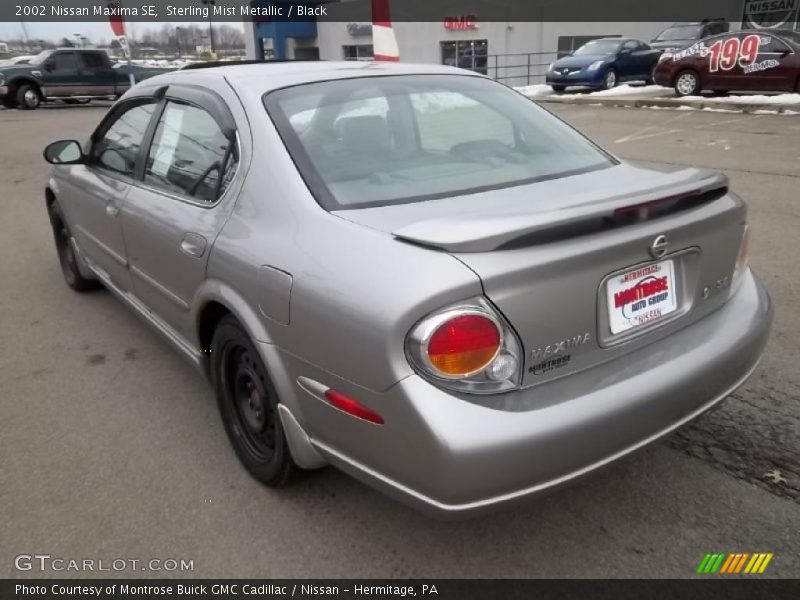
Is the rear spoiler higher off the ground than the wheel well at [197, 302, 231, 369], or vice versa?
the rear spoiler

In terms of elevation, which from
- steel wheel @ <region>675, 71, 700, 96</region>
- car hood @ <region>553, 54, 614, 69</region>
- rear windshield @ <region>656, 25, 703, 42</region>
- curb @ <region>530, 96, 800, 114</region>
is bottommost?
curb @ <region>530, 96, 800, 114</region>

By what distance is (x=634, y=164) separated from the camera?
9.39 ft

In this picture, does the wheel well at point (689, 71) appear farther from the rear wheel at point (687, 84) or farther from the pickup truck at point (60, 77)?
the pickup truck at point (60, 77)

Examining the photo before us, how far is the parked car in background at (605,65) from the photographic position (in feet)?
59.8

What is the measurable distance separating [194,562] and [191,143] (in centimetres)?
174

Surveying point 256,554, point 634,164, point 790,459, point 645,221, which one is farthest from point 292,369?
point 790,459

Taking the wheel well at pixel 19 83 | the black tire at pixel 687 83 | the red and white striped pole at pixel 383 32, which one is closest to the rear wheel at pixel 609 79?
the black tire at pixel 687 83

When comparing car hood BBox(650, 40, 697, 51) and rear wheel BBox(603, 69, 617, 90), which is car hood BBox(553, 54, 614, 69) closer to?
rear wheel BBox(603, 69, 617, 90)

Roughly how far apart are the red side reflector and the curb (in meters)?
10.3

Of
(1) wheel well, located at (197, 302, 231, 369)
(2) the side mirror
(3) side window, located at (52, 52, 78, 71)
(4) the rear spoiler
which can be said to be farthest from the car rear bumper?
(3) side window, located at (52, 52, 78, 71)

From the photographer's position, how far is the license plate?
1996 millimetres

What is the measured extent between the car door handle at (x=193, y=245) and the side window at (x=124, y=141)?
0.94 m
